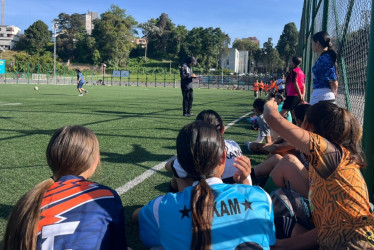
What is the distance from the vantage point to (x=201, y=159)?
1.67 meters

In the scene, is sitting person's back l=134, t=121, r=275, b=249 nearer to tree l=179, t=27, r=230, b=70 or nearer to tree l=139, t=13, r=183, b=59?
tree l=179, t=27, r=230, b=70

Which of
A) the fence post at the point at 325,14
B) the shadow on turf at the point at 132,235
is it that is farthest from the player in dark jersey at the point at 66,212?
the fence post at the point at 325,14

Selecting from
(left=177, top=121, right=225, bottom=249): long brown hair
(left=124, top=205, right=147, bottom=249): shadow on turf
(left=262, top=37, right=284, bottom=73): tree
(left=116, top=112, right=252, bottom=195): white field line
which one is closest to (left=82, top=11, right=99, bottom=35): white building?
(left=262, top=37, right=284, bottom=73): tree

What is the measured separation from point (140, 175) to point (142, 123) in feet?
16.2

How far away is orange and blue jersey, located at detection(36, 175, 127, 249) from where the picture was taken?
1.61 metres

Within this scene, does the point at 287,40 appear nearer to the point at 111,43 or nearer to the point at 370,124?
the point at 111,43

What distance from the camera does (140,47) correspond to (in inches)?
4628

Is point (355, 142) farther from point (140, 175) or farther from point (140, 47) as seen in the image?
point (140, 47)

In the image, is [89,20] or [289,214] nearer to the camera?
[289,214]

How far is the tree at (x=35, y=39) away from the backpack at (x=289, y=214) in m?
109

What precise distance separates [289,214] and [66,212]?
1726 millimetres

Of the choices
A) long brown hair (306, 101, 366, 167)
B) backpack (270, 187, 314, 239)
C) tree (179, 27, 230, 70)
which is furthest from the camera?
tree (179, 27, 230, 70)

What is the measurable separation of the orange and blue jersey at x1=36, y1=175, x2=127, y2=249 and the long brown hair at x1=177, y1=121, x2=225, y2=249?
0.48 m

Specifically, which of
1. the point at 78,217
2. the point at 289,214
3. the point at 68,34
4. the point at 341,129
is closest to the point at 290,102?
the point at 289,214
